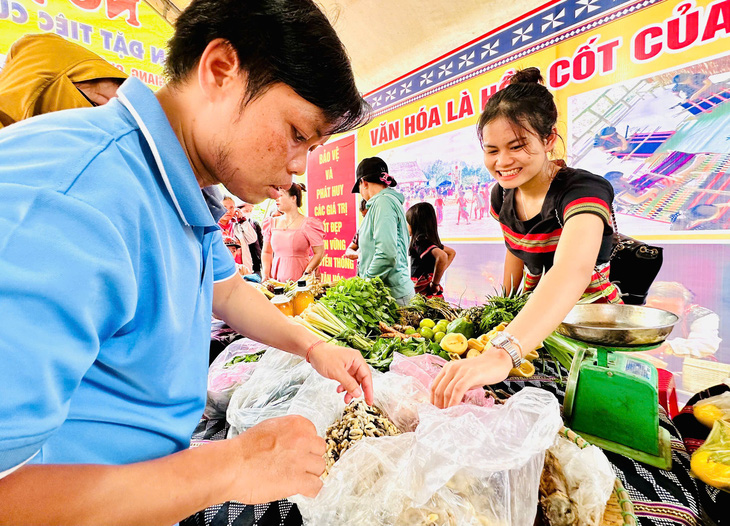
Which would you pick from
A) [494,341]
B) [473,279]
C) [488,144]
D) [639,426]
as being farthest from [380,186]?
[639,426]

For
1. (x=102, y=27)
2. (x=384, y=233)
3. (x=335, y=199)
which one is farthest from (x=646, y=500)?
(x=335, y=199)

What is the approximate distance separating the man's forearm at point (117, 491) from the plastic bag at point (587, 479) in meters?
0.76

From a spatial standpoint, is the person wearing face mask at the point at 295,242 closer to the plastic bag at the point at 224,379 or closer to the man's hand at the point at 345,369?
the plastic bag at the point at 224,379

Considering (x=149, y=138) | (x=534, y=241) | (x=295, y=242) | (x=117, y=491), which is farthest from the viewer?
(x=295, y=242)

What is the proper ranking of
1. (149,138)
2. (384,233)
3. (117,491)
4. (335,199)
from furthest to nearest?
(335,199)
(384,233)
(149,138)
(117,491)

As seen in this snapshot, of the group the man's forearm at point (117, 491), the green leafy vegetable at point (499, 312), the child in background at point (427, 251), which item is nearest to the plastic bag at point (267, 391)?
the man's forearm at point (117, 491)

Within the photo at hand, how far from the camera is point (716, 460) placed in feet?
3.48

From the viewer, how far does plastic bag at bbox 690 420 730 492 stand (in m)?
1.01

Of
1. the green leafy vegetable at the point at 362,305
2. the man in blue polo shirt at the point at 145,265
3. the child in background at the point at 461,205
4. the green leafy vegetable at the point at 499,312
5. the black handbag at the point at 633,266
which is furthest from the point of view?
the child in background at the point at 461,205

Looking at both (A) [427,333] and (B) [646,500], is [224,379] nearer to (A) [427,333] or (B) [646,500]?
(A) [427,333]

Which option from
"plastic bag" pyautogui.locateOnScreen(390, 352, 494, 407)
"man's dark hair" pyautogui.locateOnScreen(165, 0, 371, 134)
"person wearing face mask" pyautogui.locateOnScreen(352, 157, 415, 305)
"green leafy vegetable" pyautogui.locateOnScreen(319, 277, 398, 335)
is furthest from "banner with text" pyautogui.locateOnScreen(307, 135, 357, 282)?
"man's dark hair" pyautogui.locateOnScreen(165, 0, 371, 134)

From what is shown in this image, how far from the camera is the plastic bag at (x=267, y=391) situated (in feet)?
3.68

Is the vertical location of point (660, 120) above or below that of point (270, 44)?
above

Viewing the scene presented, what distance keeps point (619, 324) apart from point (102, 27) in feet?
15.5
